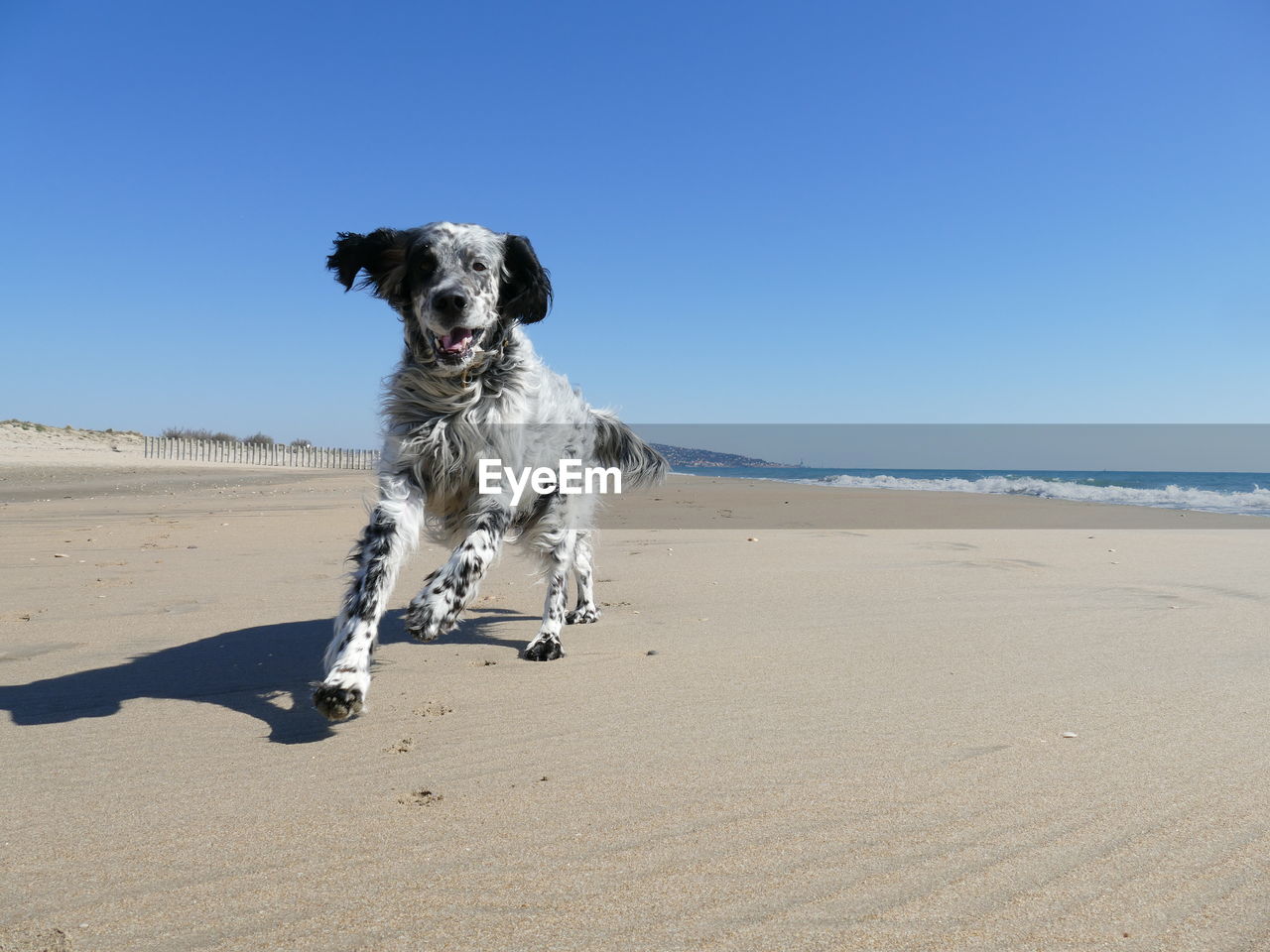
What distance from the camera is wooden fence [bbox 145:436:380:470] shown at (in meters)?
41.8

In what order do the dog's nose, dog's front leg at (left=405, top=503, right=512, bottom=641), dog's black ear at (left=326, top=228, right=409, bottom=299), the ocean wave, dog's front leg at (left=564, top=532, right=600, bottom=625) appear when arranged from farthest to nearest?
the ocean wave < dog's front leg at (left=564, top=532, right=600, bottom=625) < dog's black ear at (left=326, top=228, right=409, bottom=299) < the dog's nose < dog's front leg at (left=405, top=503, right=512, bottom=641)

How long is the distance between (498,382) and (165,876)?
262 centimetres

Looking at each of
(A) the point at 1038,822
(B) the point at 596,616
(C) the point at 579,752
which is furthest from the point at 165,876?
(B) the point at 596,616

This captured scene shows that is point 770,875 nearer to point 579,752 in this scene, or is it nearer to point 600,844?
point 600,844

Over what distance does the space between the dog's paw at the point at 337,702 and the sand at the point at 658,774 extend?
7cm

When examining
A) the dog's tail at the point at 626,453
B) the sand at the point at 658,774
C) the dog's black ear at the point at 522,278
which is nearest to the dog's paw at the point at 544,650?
the sand at the point at 658,774

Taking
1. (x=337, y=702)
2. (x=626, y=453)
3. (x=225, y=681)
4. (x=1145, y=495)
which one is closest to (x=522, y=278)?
(x=626, y=453)

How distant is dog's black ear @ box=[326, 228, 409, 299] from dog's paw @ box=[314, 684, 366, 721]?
7.35ft

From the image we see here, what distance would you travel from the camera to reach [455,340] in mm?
3928

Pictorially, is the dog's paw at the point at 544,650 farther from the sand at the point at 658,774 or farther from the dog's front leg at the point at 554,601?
the sand at the point at 658,774

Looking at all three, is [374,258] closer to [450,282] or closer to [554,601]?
[450,282]

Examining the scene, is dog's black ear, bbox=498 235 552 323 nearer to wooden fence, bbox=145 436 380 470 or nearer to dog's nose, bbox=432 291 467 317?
dog's nose, bbox=432 291 467 317

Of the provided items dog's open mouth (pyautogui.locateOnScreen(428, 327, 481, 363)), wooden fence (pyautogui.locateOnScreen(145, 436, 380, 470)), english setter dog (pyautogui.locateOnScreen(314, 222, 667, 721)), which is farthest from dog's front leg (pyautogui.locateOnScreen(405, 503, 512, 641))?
wooden fence (pyautogui.locateOnScreen(145, 436, 380, 470))

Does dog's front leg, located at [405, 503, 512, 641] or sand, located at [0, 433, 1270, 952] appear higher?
dog's front leg, located at [405, 503, 512, 641]
